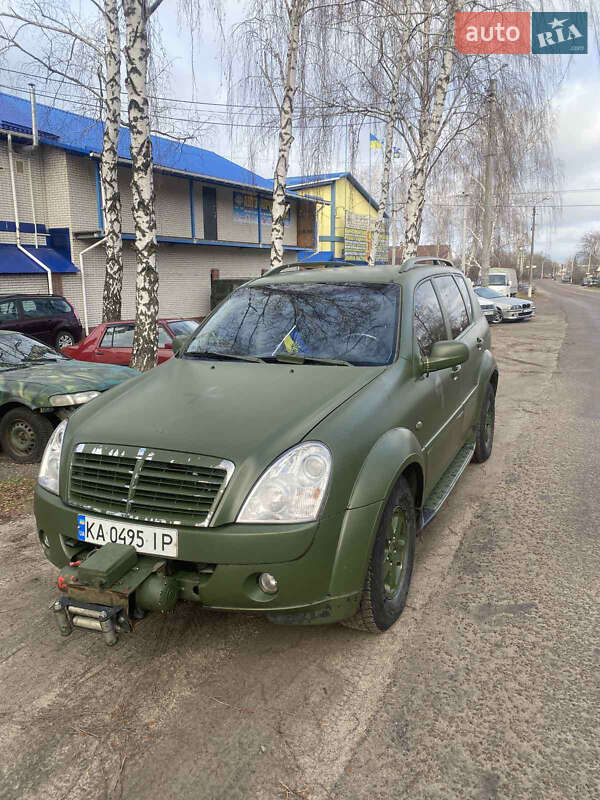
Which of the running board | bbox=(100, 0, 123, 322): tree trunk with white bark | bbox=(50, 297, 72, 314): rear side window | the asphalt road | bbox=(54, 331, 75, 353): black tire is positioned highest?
bbox=(100, 0, 123, 322): tree trunk with white bark

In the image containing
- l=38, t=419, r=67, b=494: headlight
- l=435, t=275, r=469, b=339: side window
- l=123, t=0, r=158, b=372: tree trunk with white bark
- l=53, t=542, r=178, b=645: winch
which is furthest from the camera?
l=123, t=0, r=158, b=372: tree trunk with white bark

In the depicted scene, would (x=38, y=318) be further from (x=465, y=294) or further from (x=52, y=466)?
(x=52, y=466)

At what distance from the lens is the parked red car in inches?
382

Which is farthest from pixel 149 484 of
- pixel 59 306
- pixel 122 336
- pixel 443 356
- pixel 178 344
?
pixel 59 306

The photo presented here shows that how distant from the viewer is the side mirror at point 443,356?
135 inches

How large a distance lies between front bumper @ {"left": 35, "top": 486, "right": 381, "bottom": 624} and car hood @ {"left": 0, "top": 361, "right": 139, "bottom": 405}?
390 centimetres

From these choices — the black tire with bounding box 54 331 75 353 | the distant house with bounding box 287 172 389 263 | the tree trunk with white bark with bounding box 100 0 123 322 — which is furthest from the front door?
the distant house with bounding box 287 172 389 263

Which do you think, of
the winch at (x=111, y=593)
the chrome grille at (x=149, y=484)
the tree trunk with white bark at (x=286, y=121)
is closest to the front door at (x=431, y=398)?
the chrome grille at (x=149, y=484)

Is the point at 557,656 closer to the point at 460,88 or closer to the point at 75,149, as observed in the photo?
the point at 460,88

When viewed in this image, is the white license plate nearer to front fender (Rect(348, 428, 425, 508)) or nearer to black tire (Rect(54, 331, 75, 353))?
front fender (Rect(348, 428, 425, 508))

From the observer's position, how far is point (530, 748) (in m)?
2.17

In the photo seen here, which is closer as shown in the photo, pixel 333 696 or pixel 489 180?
pixel 333 696

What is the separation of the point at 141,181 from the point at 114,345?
2.80 m

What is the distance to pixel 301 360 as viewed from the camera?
3.41 m
